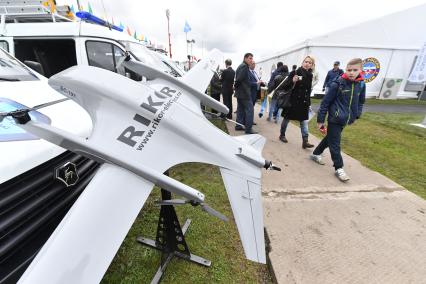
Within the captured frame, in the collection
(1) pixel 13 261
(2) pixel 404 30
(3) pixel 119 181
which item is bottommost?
(1) pixel 13 261

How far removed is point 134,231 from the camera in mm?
2477

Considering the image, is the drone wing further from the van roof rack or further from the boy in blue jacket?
the van roof rack

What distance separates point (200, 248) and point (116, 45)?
5104 mm

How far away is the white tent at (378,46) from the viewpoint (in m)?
12.4

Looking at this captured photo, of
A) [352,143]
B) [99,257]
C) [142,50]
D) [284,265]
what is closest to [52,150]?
[99,257]

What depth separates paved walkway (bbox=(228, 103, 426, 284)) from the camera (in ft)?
6.72

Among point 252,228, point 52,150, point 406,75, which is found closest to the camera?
point 252,228

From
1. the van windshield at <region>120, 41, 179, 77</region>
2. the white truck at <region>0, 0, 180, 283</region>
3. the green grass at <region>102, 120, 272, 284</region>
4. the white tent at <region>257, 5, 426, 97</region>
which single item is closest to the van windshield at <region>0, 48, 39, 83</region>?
the white truck at <region>0, 0, 180, 283</region>

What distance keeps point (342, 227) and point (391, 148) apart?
385 cm

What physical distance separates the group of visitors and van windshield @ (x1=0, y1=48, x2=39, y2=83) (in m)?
2.47

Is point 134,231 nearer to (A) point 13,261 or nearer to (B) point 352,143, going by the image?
(A) point 13,261

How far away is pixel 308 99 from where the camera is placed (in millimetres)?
4590

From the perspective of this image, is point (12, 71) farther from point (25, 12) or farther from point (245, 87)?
point (25, 12)

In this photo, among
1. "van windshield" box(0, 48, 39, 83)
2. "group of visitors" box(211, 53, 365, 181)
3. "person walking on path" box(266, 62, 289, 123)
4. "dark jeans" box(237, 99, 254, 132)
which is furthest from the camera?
"person walking on path" box(266, 62, 289, 123)
